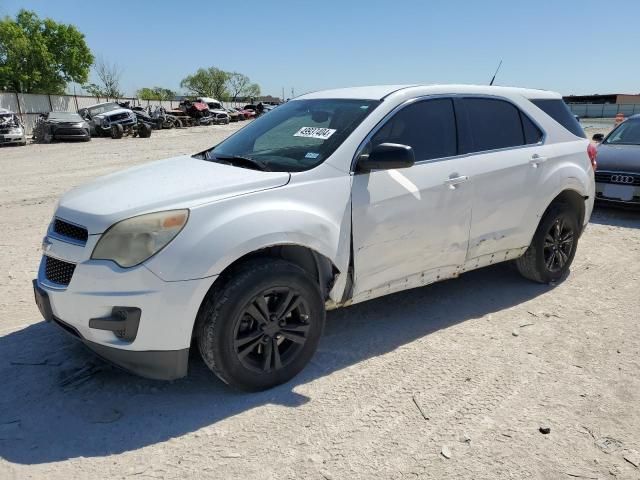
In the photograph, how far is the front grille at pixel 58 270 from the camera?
2.87 metres

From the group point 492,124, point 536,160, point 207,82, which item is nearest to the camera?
point 492,124

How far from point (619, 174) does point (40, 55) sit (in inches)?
2402

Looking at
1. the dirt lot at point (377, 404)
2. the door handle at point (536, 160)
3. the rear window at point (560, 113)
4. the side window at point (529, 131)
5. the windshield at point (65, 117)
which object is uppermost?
the windshield at point (65, 117)

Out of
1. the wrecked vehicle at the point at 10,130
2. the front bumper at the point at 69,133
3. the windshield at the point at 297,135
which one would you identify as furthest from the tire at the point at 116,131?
the windshield at the point at 297,135

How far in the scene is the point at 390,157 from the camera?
129 inches

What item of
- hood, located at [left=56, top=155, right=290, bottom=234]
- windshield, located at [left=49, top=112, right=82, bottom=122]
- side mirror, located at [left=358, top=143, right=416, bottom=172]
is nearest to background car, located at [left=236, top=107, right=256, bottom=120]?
windshield, located at [left=49, top=112, right=82, bottom=122]

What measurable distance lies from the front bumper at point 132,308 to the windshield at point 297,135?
1080mm

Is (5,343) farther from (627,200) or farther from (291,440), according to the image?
(627,200)

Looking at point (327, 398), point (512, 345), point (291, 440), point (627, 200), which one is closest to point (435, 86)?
point (512, 345)

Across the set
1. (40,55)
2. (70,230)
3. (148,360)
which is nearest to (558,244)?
(148,360)

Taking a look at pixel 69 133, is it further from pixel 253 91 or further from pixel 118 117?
pixel 253 91

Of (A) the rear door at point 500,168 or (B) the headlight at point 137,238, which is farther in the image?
(A) the rear door at point 500,168

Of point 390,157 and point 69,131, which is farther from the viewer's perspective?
point 69,131

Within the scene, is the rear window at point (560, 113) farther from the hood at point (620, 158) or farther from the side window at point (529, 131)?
the hood at point (620, 158)
